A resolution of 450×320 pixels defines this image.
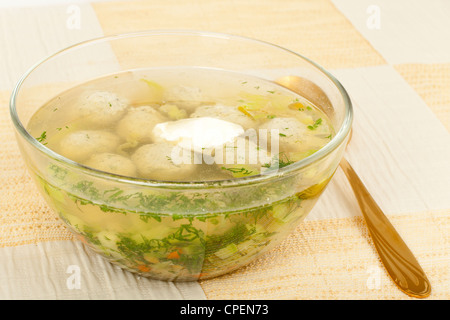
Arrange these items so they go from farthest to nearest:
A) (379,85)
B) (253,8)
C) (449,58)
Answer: (253,8) < (449,58) < (379,85)

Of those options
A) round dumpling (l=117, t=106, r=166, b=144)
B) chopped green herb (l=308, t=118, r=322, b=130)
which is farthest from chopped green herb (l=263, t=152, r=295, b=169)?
round dumpling (l=117, t=106, r=166, b=144)

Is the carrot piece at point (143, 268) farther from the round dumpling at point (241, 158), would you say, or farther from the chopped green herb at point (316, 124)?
the chopped green herb at point (316, 124)

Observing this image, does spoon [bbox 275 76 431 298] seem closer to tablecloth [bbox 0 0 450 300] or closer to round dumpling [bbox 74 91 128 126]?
tablecloth [bbox 0 0 450 300]

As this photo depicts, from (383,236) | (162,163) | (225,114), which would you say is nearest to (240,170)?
(162,163)

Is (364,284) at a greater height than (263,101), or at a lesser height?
lesser

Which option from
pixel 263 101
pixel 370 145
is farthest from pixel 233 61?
pixel 370 145

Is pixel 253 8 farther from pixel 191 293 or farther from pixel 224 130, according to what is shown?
pixel 191 293

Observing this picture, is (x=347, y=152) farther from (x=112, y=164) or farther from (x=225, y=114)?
→ (x=112, y=164)
